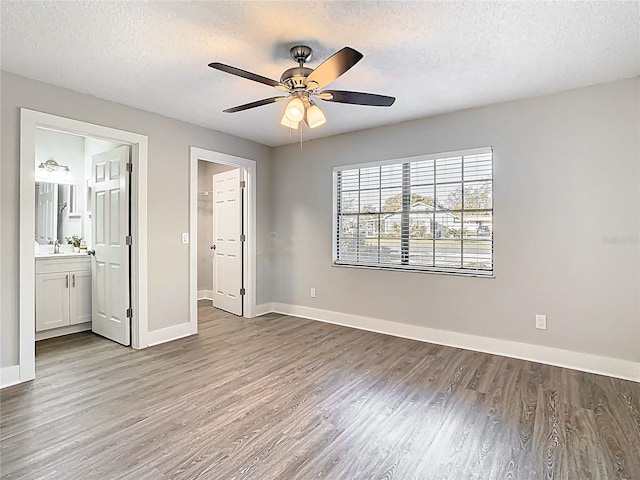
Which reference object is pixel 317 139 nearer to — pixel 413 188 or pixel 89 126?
pixel 413 188

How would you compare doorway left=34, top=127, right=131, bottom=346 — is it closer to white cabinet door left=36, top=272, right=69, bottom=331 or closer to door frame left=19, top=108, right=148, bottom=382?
white cabinet door left=36, top=272, right=69, bottom=331

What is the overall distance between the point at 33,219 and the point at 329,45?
2733mm

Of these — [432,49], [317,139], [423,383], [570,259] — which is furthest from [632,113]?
[317,139]

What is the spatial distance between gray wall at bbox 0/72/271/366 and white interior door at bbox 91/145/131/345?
260 mm

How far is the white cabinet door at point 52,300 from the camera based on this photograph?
12.9ft

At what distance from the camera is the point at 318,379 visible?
116 inches

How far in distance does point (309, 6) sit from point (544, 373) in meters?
3.33

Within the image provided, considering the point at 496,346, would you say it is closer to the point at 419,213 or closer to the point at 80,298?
the point at 419,213

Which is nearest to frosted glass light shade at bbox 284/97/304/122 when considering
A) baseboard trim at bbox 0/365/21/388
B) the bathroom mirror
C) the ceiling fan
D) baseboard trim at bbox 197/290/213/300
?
the ceiling fan

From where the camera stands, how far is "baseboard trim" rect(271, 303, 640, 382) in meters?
3.00

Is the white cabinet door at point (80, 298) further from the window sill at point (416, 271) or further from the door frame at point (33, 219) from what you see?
the window sill at point (416, 271)

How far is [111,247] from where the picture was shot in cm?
393

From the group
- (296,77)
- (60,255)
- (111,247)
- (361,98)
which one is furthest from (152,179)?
(361,98)

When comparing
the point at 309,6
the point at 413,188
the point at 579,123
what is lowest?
the point at 413,188
